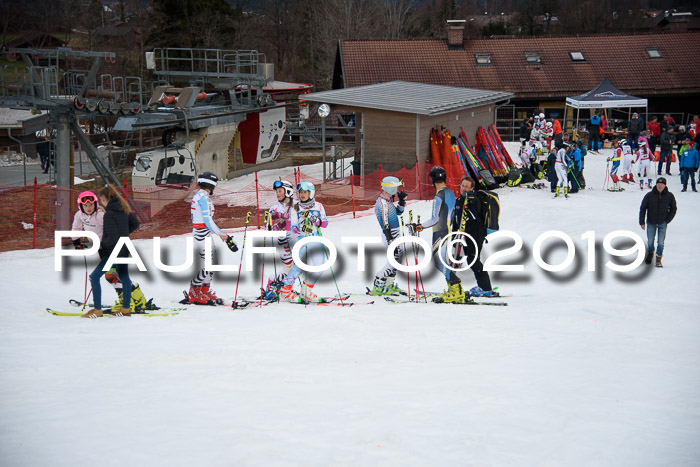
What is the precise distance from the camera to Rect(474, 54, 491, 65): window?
3966cm

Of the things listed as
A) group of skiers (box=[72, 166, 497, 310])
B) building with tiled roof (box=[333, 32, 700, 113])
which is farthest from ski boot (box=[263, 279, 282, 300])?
building with tiled roof (box=[333, 32, 700, 113])

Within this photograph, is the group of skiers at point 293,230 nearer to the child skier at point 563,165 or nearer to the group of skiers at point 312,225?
the group of skiers at point 312,225

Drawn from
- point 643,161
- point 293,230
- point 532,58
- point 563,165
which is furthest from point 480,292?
point 532,58

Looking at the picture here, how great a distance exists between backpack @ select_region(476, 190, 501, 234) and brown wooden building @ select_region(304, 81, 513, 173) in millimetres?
11095

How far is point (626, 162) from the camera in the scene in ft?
79.7

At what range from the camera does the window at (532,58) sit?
131ft


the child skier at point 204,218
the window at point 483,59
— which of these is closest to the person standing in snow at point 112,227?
the child skier at point 204,218

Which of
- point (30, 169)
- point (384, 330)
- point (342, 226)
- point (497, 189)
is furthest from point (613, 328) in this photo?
point (30, 169)

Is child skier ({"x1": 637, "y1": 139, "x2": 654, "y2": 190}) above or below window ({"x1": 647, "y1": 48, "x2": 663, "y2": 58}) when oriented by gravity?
below

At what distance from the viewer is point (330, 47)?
53344 millimetres

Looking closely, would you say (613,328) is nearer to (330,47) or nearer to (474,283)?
(474,283)

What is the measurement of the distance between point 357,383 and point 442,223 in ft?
14.6

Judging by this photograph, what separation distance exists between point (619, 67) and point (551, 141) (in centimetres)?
1236
